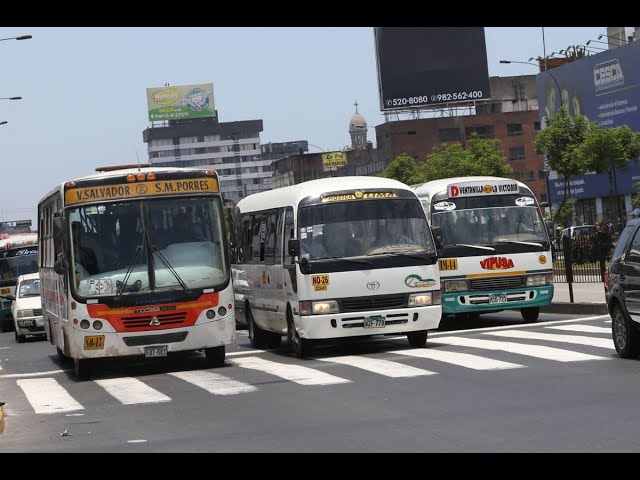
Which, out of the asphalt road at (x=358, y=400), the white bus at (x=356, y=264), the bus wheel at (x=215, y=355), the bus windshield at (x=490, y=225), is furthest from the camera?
the bus windshield at (x=490, y=225)

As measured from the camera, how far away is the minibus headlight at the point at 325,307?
1914 cm

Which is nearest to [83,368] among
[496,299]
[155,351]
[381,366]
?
[155,351]

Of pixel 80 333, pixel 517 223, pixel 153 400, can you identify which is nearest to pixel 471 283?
pixel 517 223

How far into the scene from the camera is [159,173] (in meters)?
19.0

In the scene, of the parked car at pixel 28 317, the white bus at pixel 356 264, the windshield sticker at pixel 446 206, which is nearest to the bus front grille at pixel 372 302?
the white bus at pixel 356 264

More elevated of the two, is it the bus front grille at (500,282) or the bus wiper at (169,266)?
the bus wiper at (169,266)

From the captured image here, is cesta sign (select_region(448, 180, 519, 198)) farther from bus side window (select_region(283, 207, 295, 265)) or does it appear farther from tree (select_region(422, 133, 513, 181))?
tree (select_region(422, 133, 513, 181))

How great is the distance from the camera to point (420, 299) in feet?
63.9

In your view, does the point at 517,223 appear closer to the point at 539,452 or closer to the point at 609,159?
the point at 539,452

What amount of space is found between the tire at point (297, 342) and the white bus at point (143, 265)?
1.20m

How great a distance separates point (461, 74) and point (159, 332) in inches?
3268

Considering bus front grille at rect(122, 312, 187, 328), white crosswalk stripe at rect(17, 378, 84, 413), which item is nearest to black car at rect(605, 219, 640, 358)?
bus front grille at rect(122, 312, 187, 328)

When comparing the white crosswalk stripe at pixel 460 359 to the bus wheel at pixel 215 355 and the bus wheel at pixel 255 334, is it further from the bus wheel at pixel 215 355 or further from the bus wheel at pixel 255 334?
the bus wheel at pixel 255 334

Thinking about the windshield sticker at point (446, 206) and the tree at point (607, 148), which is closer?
the windshield sticker at point (446, 206)
